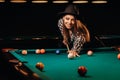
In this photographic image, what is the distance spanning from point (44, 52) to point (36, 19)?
2.39m

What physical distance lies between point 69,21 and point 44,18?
2.13 metres

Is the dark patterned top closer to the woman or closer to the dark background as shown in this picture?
the woman

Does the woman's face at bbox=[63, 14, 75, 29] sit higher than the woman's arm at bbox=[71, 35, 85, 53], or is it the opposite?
the woman's face at bbox=[63, 14, 75, 29]

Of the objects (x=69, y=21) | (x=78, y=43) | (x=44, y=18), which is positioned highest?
(x=69, y=21)

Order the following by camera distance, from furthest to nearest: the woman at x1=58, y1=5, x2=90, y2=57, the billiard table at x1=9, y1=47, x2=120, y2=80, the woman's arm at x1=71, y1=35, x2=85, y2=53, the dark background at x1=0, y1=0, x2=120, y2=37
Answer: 1. the dark background at x1=0, y1=0, x2=120, y2=37
2. the woman at x1=58, y1=5, x2=90, y2=57
3. the woman's arm at x1=71, y1=35, x2=85, y2=53
4. the billiard table at x1=9, y1=47, x2=120, y2=80

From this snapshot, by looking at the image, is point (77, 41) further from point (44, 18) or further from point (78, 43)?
point (44, 18)

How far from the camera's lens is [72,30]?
18.3ft

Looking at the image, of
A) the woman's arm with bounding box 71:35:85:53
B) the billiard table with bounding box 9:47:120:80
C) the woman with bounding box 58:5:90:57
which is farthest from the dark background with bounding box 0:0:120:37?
the billiard table with bounding box 9:47:120:80

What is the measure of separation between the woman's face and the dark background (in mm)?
1748

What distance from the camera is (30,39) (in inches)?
245

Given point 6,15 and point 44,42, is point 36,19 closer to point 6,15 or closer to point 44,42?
point 6,15

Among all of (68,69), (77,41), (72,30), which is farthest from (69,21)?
(68,69)

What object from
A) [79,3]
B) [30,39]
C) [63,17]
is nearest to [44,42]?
[30,39]

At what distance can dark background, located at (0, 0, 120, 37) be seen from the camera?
7465mm
